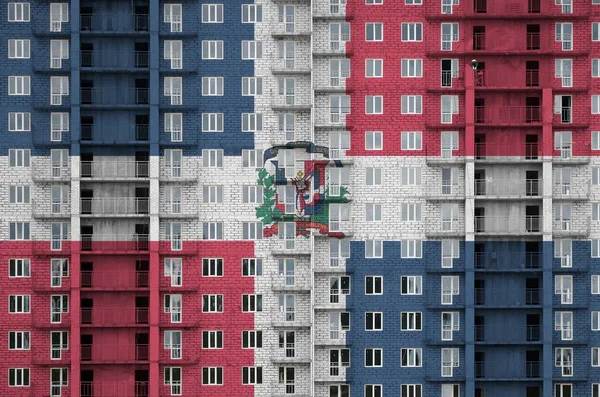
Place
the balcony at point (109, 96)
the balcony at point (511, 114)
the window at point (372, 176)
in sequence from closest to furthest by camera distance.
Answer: the balcony at point (109, 96) < the window at point (372, 176) < the balcony at point (511, 114)

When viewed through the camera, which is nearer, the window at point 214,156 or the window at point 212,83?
the window at point 214,156

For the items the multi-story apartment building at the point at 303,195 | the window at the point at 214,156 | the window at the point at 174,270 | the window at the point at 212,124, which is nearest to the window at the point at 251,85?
the multi-story apartment building at the point at 303,195

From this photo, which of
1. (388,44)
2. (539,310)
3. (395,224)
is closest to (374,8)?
(388,44)

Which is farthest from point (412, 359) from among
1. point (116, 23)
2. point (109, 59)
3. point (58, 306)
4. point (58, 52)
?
point (58, 52)

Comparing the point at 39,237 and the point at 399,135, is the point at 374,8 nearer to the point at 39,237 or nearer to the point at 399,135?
the point at 399,135

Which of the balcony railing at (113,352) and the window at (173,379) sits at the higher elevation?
the balcony railing at (113,352)

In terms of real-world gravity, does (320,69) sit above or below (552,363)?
above

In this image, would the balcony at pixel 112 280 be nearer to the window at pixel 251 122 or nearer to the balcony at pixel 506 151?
the window at pixel 251 122

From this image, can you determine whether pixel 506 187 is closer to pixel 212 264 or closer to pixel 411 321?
pixel 411 321

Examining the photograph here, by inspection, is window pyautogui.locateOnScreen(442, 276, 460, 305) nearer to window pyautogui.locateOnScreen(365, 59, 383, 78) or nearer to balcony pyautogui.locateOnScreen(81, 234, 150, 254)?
window pyautogui.locateOnScreen(365, 59, 383, 78)
